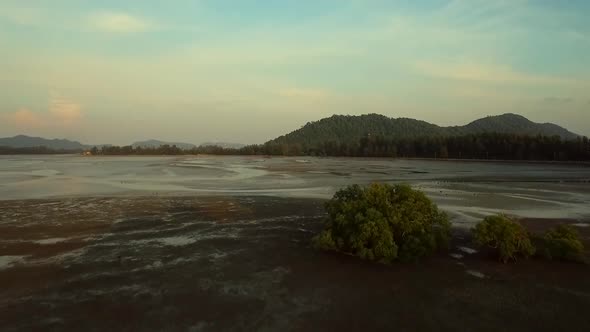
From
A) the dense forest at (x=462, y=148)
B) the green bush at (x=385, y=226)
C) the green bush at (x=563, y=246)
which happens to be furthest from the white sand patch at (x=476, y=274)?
the dense forest at (x=462, y=148)

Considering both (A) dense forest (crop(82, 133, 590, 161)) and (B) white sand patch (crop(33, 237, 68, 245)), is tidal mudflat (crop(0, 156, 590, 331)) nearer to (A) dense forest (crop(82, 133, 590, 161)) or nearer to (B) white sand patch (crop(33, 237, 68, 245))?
(B) white sand patch (crop(33, 237, 68, 245))

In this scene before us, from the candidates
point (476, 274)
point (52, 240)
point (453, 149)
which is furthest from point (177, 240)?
point (453, 149)

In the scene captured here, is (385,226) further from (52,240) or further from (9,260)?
(52,240)

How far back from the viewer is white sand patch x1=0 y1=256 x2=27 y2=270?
13.5 metres

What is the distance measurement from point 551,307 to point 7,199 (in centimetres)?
3213

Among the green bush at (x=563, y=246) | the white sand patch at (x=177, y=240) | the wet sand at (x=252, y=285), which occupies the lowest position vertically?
the wet sand at (x=252, y=285)

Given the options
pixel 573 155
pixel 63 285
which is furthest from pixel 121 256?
pixel 573 155

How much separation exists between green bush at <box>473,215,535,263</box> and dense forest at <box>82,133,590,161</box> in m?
92.8

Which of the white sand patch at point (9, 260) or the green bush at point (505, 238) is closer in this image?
the white sand patch at point (9, 260)

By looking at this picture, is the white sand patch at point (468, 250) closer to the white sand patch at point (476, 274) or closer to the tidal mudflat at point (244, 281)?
the tidal mudflat at point (244, 281)

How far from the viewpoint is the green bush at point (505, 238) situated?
46.2 feet

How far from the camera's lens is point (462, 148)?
110 metres

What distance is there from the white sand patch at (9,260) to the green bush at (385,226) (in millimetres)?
10504

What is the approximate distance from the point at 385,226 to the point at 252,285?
5426mm
